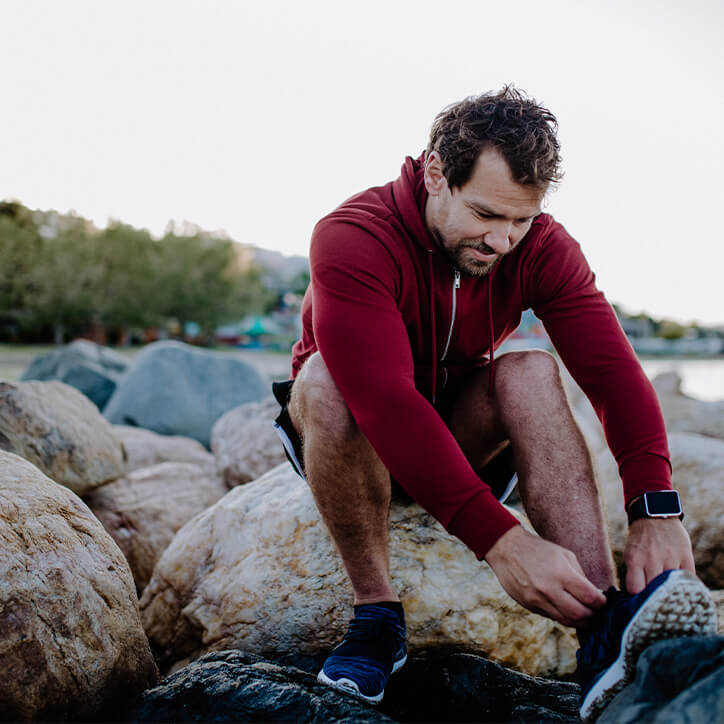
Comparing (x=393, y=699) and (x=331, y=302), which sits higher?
(x=331, y=302)

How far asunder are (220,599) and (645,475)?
5.24 feet

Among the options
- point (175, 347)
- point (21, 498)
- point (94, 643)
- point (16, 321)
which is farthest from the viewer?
point (16, 321)

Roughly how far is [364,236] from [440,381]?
700mm

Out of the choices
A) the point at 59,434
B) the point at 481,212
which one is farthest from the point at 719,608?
the point at 59,434

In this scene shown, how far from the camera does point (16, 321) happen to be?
35.9m

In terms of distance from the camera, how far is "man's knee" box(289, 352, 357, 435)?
223 cm

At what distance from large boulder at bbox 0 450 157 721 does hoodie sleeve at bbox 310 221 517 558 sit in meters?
0.96

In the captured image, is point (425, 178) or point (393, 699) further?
point (425, 178)

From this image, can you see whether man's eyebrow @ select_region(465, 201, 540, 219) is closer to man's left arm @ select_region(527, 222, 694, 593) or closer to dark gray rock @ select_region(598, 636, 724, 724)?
man's left arm @ select_region(527, 222, 694, 593)

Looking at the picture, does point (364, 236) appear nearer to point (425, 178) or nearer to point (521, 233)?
point (425, 178)

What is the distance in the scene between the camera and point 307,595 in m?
2.62

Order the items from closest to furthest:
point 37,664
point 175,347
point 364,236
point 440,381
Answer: point 37,664, point 364,236, point 440,381, point 175,347

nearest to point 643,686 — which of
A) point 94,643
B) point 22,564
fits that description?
point 94,643

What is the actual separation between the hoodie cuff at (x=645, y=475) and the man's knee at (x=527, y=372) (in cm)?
35
